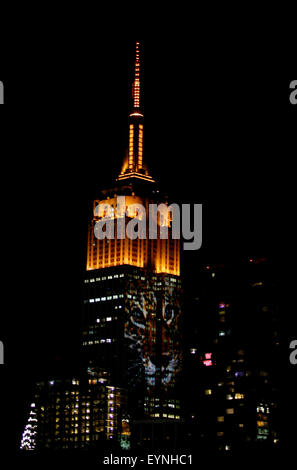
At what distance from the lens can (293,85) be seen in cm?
17750

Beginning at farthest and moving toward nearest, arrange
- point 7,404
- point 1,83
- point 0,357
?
1. point 7,404
2. point 0,357
3. point 1,83

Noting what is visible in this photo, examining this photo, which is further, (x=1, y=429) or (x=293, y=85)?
(x=1, y=429)

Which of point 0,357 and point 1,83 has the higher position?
point 1,83

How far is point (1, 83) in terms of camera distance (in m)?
162

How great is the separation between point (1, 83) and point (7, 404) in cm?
4907

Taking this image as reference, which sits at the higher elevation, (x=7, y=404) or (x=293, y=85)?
(x=293, y=85)

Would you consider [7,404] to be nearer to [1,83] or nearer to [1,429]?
[1,429]

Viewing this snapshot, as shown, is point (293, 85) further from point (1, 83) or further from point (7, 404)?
point (7, 404)

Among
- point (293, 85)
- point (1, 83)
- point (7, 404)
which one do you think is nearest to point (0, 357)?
point (7, 404)

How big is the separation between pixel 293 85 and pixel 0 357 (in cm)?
4970

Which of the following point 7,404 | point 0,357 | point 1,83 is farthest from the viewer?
point 7,404

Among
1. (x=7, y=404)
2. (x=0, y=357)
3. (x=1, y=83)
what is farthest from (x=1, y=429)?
(x=1, y=83)

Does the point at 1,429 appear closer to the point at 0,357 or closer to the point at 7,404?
the point at 7,404

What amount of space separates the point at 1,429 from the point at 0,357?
2843 cm
